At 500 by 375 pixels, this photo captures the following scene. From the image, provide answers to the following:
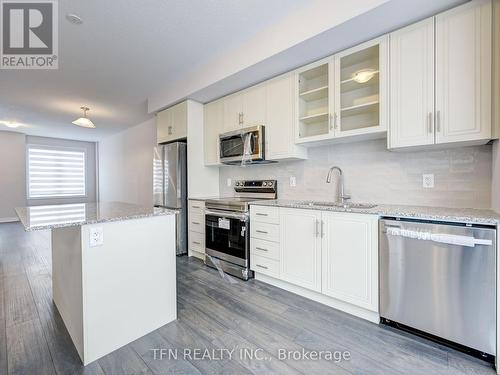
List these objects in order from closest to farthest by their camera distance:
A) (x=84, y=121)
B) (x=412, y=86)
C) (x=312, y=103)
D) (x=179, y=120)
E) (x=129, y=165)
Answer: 1. (x=412, y=86)
2. (x=312, y=103)
3. (x=179, y=120)
4. (x=84, y=121)
5. (x=129, y=165)

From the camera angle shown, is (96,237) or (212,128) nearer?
(96,237)

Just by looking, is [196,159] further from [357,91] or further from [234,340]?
[234,340]

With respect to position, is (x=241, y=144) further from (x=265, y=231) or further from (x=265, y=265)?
(x=265, y=265)

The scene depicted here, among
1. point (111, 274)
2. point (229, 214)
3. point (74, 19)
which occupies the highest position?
point (74, 19)

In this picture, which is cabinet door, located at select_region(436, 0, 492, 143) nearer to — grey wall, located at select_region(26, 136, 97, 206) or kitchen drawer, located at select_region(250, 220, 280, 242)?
kitchen drawer, located at select_region(250, 220, 280, 242)

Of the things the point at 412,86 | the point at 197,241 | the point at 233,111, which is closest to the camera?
the point at 412,86

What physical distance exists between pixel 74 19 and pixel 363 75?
2756mm

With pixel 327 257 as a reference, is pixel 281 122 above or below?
above

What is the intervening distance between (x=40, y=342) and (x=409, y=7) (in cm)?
360

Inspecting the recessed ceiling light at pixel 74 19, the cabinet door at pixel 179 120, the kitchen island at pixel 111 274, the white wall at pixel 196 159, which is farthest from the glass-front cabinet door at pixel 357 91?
the recessed ceiling light at pixel 74 19

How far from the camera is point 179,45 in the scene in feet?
8.77

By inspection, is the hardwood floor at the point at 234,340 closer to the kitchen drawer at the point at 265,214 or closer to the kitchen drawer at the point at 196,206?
the kitchen drawer at the point at 265,214

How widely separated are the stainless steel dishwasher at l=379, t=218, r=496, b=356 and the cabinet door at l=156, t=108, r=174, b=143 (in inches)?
134

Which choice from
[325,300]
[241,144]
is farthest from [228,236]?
[325,300]
